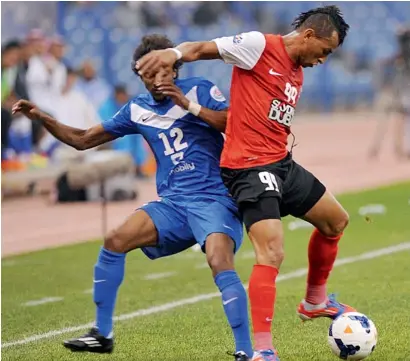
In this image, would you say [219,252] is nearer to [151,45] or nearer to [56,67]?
[151,45]

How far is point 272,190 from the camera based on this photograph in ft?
23.8

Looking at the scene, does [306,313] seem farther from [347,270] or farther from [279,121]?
[347,270]

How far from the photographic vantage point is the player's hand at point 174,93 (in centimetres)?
739

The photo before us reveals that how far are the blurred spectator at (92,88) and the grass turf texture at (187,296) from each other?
7.42 meters

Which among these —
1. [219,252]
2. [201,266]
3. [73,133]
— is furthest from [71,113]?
[219,252]

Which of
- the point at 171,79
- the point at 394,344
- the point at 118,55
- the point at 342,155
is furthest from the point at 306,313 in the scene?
the point at 118,55

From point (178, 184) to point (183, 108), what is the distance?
54 centimetres

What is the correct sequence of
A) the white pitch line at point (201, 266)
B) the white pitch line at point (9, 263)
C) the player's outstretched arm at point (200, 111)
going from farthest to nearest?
the white pitch line at point (9, 263)
the white pitch line at point (201, 266)
the player's outstretched arm at point (200, 111)

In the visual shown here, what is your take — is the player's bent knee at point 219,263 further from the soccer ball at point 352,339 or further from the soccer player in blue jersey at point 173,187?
the soccer ball at point 352,339

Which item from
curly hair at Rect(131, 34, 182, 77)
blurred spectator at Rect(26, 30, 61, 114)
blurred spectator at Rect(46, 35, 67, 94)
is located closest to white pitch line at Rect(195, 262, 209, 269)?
curly hair at Rect(131, 34, 182, 77)

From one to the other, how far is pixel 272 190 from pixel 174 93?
86 cm

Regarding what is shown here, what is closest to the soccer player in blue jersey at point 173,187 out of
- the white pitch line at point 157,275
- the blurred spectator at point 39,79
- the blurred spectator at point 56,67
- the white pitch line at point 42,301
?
the white pitch line at point 42,301

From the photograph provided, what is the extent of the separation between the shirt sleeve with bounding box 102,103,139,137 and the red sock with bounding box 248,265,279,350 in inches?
56.5

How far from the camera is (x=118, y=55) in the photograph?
85.5ft
